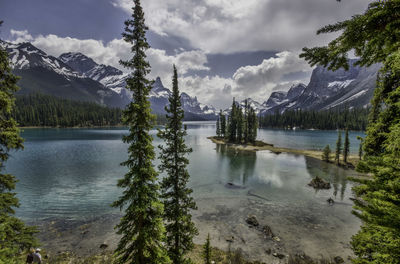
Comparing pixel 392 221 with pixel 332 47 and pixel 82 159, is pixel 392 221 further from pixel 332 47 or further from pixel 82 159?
pixel 82 159

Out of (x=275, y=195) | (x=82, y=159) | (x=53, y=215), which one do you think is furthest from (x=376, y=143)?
(x=82, y=159)

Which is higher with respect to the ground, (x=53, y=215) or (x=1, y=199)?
(x=1, y=199)

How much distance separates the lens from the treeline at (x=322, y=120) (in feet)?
470

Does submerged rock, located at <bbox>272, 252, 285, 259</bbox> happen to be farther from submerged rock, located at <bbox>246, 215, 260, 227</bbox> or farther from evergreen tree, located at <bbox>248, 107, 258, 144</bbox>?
evergreen tree, located at <bbox>248, 107, 258, 144</bbox>

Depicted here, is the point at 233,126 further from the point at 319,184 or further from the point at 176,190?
the point at 176,190

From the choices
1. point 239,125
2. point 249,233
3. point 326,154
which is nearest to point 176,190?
point 249,233

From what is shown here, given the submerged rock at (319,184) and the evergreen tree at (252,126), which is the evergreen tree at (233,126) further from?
the submerged rock at (319,184)

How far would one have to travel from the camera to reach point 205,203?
2372 cm

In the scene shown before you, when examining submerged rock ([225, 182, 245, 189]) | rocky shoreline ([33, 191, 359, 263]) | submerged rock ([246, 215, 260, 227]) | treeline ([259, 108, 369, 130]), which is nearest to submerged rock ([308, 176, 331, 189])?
rocky shoreline ([33, 191, 359, 263])

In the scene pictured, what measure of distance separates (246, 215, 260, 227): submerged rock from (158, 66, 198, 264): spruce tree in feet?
29.0

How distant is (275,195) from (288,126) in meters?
170

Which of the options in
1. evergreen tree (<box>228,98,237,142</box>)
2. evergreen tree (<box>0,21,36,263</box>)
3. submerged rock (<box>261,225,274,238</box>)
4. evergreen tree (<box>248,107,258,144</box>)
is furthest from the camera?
evergreen tree (<box>228,98,237,142</box>)

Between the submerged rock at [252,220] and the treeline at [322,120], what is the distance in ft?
543

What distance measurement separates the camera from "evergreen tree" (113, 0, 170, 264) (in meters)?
8.59
